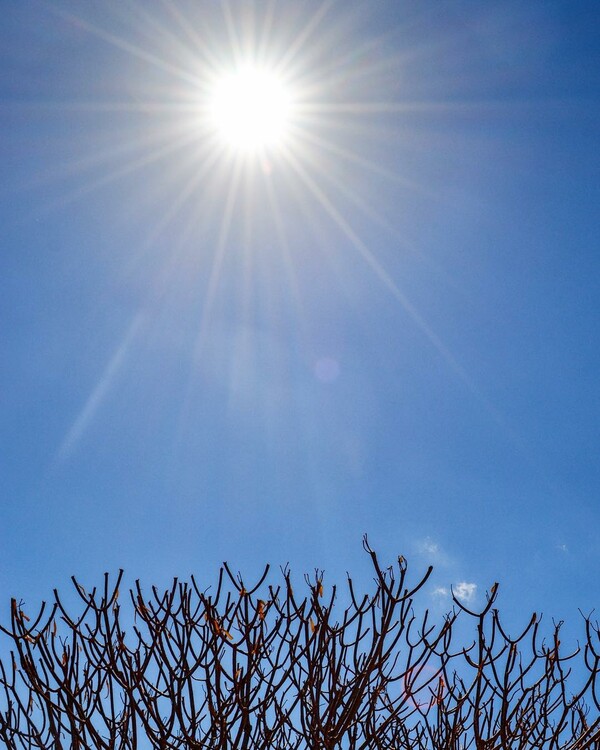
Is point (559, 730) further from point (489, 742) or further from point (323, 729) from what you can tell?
point (323, 729)

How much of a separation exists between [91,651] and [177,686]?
18.4 inches

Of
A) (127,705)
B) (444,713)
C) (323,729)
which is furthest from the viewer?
(444,713)

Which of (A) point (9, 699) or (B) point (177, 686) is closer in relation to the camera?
(B) point (177, 686)

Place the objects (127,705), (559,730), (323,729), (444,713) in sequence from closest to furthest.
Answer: (323,729)
(127,705)
(559,730)
(444,713)

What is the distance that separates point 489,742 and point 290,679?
1.22 m

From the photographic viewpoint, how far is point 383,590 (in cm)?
274

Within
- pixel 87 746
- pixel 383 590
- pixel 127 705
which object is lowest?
pixel 87 746

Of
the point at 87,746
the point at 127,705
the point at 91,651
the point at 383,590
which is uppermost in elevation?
the point at 383,590

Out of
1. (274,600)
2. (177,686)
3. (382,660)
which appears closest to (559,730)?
(382,660)

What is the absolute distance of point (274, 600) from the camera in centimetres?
300

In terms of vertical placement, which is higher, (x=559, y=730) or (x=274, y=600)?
(x=274, y=600)

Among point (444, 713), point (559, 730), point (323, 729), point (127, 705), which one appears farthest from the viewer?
point (444, 713)

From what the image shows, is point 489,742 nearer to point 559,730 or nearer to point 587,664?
point 559,730

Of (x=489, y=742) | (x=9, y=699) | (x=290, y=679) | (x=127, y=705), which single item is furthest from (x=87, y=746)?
(x=489, y=742)
